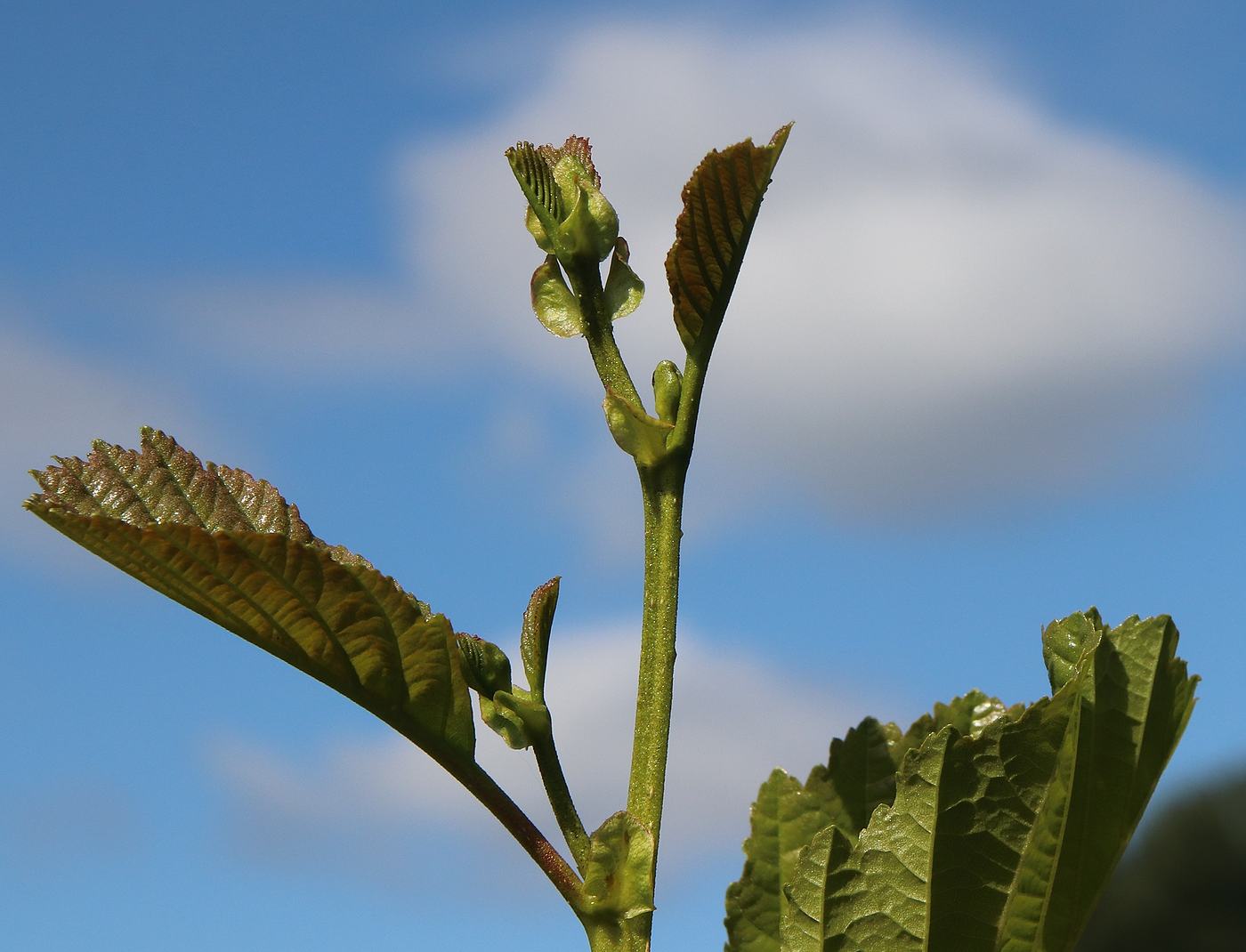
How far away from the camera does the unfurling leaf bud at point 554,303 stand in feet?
5.07

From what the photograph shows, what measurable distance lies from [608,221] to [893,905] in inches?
31.8

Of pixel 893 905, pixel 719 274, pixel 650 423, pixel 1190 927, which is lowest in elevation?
pixel 893 905

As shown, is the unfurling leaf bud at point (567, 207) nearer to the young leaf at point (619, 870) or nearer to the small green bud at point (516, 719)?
the small green bud at point (516, 719)

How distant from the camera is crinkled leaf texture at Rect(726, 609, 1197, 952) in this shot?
1.33 m

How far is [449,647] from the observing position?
139 centimetres

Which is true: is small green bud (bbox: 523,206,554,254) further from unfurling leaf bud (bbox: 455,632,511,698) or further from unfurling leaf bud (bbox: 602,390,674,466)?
unfurling leaf bud (bbox: 455,632,511,698)

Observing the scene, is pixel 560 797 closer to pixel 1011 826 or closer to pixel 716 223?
pixel 1011 826

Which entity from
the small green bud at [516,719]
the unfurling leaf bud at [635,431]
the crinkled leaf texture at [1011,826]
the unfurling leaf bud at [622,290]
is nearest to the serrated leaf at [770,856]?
the crinkled leaf texture at [1011,826]

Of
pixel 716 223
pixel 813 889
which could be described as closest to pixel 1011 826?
pixel 813 889

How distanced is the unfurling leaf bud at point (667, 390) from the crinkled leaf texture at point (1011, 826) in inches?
17.2

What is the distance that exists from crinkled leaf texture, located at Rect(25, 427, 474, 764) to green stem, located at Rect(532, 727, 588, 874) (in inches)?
3.0

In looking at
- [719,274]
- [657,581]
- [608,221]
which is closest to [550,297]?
[608,221]

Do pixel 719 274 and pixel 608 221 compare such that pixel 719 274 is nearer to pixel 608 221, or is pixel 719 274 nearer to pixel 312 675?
pixel 608 221

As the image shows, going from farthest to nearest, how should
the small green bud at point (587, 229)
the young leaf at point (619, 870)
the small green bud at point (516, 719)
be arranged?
the small green bud at point (587, 229), the small green bud at point (516, 719), the young leaf at point (619, 870)
